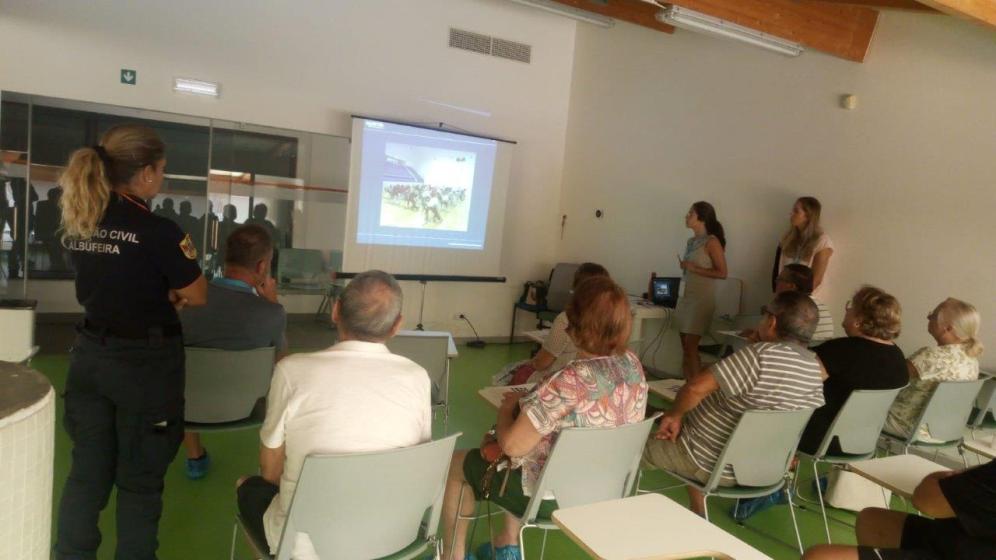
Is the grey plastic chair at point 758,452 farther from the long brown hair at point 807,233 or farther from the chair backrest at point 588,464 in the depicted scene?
the long brown hair at point 807,233

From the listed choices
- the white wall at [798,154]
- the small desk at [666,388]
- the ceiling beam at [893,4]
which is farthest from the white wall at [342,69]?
the small desk at [666,388]

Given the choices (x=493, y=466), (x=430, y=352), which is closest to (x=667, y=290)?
(x=430, y=352)

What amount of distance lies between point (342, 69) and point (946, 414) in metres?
5.09

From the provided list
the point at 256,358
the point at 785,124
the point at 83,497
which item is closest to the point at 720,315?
the point at 785,124

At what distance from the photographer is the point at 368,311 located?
5.82ft

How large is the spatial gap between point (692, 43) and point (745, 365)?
13.7 ft

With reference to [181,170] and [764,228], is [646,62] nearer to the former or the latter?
[764,228]

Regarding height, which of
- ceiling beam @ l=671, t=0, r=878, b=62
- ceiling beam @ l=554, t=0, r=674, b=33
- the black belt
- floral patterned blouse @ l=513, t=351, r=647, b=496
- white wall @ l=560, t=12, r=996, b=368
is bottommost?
floral patterned blouse @ l=513, t=351, r=647, b=496

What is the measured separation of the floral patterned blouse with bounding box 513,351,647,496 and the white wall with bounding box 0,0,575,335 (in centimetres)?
446

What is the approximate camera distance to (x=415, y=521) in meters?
1.79

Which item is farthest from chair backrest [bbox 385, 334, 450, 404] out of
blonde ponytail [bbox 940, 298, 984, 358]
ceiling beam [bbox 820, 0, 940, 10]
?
ceiling beam [bbox 820, 0, 940, 10]

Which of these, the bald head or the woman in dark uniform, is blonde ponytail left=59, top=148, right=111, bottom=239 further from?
the bald head

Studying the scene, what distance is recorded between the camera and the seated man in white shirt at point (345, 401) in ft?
5.41

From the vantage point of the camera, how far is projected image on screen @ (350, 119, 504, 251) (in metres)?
6.02
